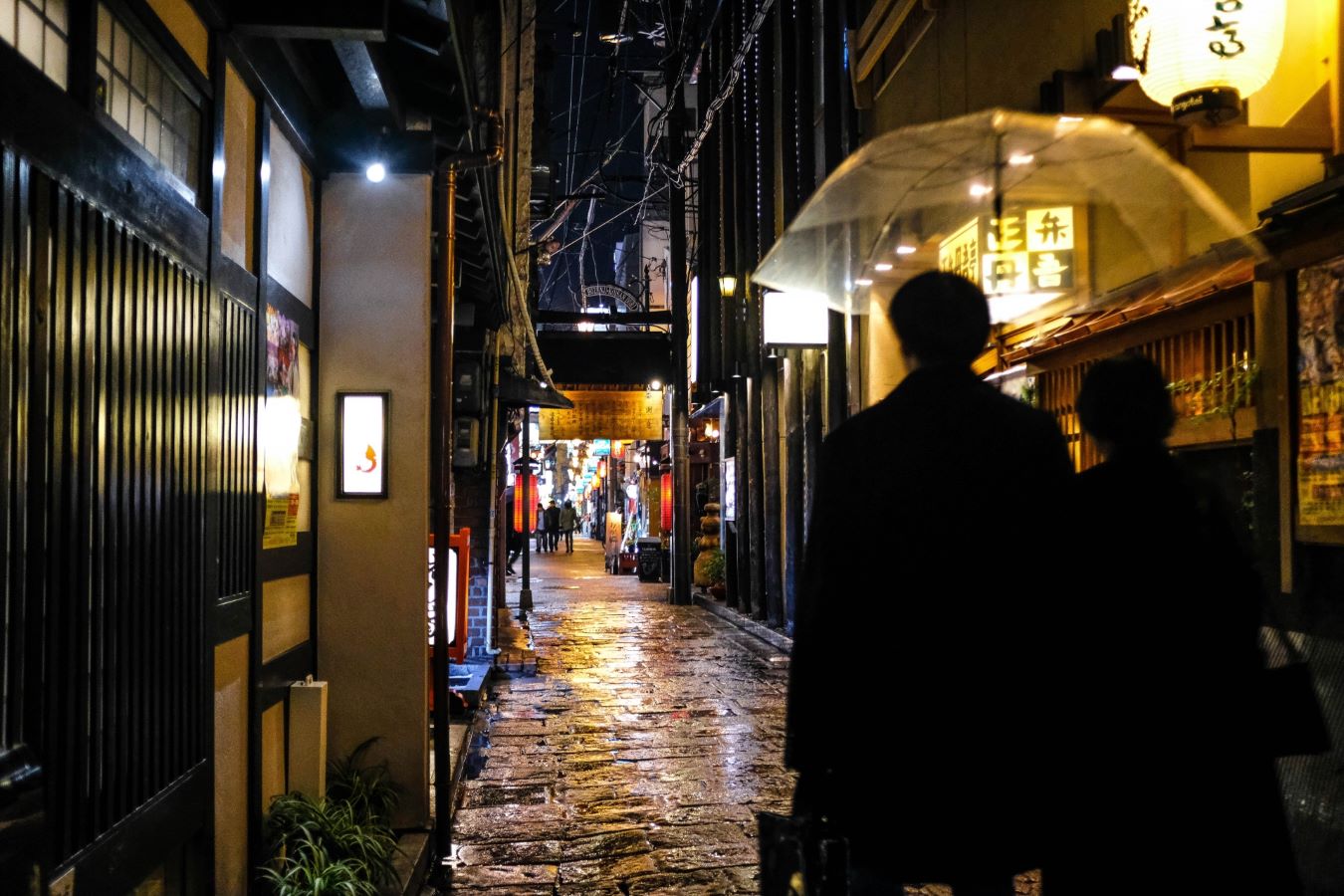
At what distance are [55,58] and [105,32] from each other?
0.50 m

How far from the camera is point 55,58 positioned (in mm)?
3693

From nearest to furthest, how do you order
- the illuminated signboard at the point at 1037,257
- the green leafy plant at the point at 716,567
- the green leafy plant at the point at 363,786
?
the green leafy plant at the point at 363,786
the illuminated signboard at the point at 1037,257
the green leafy plant at the point at 716,567

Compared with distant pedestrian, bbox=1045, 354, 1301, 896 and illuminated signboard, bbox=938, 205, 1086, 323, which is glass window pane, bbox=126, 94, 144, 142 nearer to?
distant pedestrian, bbox=1045, 354, 1301, 896

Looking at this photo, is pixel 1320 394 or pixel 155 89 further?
pixel 1320 394

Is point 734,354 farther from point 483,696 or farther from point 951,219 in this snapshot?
point 951,219

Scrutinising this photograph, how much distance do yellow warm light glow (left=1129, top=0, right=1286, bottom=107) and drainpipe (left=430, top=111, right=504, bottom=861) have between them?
4.97m

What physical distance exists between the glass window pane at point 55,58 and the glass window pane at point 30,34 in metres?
0.06

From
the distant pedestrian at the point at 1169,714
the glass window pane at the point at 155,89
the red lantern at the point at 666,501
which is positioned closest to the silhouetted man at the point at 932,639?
the distant pedestrian at the point at 1169,714

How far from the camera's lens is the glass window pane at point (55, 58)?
11.9ft

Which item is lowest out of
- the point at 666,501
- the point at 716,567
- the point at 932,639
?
the point at 716,567

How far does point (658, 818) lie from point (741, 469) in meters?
16.0

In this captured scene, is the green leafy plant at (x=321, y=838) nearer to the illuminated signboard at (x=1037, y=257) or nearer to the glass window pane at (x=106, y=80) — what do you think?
the glass window pane at (x=106, y=80)

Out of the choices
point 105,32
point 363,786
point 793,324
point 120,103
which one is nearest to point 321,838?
point 363,786

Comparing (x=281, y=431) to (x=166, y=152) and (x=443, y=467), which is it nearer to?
(x=443, y=467)
